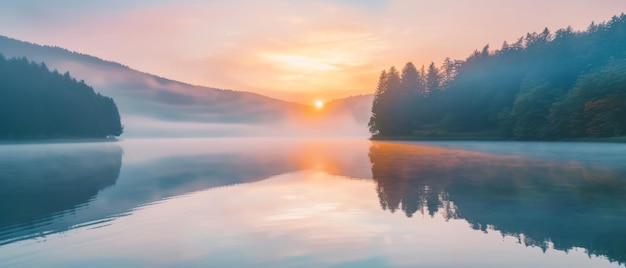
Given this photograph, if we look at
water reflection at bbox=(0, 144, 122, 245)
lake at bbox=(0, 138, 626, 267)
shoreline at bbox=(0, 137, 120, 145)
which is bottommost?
shoreline at bbox=(0, 137, 120, 145)

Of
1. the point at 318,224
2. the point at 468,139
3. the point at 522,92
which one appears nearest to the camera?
the point at 318,224

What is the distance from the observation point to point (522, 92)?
4818 inches

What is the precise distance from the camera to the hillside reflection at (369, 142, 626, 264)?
40.9 feet

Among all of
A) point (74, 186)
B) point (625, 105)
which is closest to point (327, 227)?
A: point (74, 186)

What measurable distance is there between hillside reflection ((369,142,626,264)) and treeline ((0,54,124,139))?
388 feet

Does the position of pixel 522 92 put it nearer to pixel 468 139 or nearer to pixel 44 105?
pixel 468 139

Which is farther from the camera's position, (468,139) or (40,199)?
(468,139)

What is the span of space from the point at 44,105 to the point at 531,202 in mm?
138620

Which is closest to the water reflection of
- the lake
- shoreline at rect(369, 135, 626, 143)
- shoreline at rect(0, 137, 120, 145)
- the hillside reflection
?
the lake

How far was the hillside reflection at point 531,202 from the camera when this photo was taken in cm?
1248

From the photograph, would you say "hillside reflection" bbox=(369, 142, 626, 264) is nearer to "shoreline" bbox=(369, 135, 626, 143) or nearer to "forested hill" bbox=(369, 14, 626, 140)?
"shoreline" bbox=(369, 135, 626, 143)

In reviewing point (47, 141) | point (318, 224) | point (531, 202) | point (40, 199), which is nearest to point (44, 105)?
point (47, 141)

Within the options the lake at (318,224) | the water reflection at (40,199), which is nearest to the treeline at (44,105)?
the water reflection at (40,199)

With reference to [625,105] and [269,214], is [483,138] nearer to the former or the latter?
[625,105]
